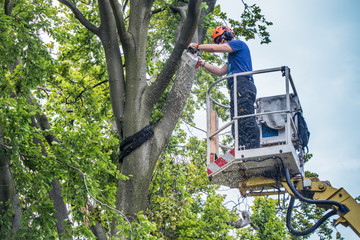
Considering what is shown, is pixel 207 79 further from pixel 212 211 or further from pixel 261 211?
pixel 261 211

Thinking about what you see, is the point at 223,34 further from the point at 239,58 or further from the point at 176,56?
the point at 176,56

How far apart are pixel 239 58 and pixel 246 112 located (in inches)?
36.2

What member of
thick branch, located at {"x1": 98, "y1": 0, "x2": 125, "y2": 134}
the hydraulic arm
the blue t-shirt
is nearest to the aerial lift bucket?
the hydraulic arm

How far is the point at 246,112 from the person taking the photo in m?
7.60

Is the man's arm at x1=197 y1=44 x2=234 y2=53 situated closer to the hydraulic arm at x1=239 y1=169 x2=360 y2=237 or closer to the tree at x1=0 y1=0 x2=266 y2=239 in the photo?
the tree at x1=0 y1=0 x2=266 y2=239

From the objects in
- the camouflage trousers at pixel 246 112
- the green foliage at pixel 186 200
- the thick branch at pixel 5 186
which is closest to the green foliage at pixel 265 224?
the green foliage at pixel 186 200

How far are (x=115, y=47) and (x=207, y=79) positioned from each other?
202 inches

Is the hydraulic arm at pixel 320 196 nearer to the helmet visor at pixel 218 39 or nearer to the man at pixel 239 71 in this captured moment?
the man at pixel 239 71

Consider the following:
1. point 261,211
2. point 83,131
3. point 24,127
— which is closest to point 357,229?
point 83,131

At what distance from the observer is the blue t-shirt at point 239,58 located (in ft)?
26.2

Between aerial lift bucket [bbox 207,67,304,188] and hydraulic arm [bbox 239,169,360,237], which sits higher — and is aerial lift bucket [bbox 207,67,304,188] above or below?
above

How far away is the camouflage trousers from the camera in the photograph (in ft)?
24.4

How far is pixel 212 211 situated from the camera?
14969 mm

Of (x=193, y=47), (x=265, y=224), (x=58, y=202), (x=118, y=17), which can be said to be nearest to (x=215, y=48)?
(x=193, y=47)
